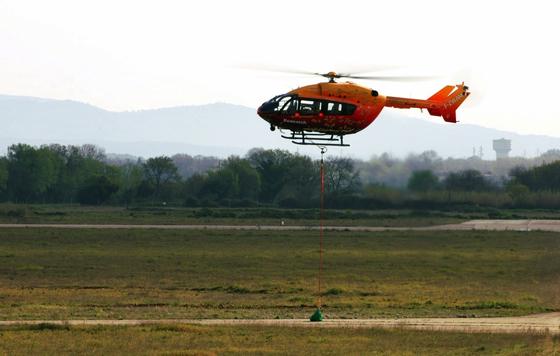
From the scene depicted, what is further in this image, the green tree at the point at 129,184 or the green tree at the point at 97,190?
the green tree at the point at 129,184

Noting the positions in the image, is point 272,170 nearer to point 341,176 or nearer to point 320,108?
point 341,176

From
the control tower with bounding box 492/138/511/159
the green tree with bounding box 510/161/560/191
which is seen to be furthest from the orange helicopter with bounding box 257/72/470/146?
the control tower with bounding box 492/138/511/159

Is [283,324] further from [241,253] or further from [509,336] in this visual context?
[241,253]

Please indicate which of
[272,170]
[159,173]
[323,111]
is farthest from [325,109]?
[159,173]

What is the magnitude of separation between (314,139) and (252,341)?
8182 mm

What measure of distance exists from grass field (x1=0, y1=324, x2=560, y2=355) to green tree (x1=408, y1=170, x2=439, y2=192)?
1398cm

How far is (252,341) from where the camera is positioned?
39031 mm

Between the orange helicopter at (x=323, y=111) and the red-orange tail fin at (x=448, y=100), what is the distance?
4047 millimetres

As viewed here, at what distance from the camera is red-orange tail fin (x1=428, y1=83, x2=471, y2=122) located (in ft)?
150

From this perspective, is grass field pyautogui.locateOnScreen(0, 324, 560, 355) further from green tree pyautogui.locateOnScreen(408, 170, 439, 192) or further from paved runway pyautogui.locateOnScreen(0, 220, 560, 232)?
paved runway pyautogui.locateOnScreen(0, 220, 560, 232)

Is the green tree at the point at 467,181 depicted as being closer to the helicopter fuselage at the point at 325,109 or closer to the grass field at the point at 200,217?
the helicopter fuselage at the point at 325,109

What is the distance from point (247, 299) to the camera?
182 feet

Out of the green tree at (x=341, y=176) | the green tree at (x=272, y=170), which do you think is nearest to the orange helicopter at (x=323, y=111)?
the green tree at (x=341, y=176)

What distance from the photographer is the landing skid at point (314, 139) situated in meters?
41.4
